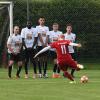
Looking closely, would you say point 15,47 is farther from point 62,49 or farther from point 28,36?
point 62,49

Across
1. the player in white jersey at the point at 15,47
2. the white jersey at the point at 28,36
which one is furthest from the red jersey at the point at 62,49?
the player in white jersey at the point at 15,47

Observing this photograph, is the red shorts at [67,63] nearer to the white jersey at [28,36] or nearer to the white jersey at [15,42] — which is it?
the white jersey at [28,36]

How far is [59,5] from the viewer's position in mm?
28625

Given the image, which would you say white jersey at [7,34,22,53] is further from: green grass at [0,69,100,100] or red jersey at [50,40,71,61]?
green grass at [0,69,100,100]

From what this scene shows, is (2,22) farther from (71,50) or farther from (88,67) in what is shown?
(71,50)

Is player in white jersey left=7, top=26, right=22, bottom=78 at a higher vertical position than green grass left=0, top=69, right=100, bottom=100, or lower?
higher

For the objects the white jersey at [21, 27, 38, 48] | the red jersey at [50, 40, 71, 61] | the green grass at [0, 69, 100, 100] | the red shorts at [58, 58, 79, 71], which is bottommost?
the green grass at [0, 69, 100, 100]

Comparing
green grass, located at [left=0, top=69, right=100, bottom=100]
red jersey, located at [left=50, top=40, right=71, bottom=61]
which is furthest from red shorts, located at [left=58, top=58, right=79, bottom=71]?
green grass, located at [left=0, top=69, right=100, bottom=100]

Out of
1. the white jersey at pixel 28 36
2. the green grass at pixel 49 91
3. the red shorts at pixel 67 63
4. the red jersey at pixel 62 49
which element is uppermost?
the white jersey at pixel 28 36

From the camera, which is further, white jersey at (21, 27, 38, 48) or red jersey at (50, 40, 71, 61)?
white jersey at (21, 27, 38, 48)

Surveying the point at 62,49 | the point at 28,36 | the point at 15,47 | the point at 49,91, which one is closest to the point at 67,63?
the point at 62,49

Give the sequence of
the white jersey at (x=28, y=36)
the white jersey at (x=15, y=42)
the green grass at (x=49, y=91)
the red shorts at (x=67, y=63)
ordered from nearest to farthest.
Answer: the green grass at (x=49, y=91) < the red shorts at (x=67, y=63) < the white jersey at (x=28, y=36) < the white jersey at (x=15, y=42)

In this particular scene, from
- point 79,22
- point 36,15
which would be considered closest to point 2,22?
point 36,15

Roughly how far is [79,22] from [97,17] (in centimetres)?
99
